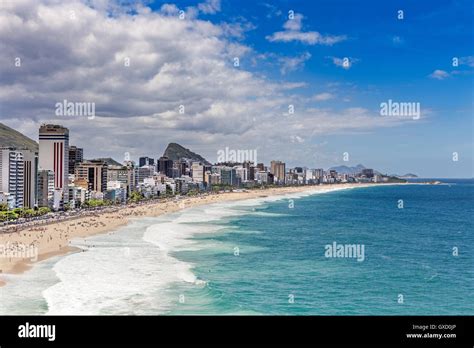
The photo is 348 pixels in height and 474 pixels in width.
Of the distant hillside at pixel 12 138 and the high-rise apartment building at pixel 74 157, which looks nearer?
the high-rise apartment building at pixel 74 157

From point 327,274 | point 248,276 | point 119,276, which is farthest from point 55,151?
point 327,274

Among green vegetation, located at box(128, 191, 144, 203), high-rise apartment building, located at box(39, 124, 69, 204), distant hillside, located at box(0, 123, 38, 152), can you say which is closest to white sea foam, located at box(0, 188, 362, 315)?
green vegetation, located at box(128, 191, 144, 203)

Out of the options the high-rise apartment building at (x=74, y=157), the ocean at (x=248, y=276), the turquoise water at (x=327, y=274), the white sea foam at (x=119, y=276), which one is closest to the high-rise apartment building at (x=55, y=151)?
the high-rise apartment building at (x=74, y=157)

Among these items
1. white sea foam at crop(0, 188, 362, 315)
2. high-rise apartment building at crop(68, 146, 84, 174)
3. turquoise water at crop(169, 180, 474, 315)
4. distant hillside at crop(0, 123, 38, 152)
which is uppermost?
distant hillside at crop(0, 123, 38, 152)

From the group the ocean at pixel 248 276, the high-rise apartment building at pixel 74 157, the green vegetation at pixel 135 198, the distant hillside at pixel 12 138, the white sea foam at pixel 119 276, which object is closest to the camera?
the white sea foam at pixel 119 276

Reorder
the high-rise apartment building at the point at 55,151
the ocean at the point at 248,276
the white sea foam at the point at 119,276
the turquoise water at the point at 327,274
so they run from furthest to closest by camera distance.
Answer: the high-rise apartment building at the point at 55,151, the turquoise water at the point at 327,274, the ocean at the point at 248,276, the white sea foam at the point at 119,276

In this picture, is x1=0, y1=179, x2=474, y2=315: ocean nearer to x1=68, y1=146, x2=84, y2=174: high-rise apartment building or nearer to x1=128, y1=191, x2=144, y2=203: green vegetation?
x1=128, y1=191, x2=144, y2=203: green vegetation

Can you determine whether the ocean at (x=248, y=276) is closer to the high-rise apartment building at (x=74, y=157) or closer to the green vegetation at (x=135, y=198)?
the green vegetation at (x=135, y=198)
